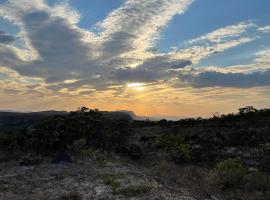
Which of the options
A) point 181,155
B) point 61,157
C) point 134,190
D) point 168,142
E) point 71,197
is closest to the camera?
point 71,197

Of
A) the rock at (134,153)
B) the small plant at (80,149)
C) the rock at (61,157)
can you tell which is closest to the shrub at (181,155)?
the rock at (134,153)

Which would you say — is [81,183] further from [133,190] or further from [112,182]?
[133,190]

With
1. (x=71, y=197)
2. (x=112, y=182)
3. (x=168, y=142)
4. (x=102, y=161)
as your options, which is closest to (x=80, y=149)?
(x=102, y=161)

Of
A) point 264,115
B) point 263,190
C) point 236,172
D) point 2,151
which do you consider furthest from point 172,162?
point 264,115

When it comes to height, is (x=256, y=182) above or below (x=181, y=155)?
below

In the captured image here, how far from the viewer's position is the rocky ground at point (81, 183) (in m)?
16.8

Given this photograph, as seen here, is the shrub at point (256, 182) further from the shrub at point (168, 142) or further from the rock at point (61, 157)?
the rock at point (61, 157)

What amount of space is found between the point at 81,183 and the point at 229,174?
6.85 meters

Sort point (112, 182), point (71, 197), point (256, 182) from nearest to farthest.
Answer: point (71, 197)
point (112, 182)
point (256, 182)

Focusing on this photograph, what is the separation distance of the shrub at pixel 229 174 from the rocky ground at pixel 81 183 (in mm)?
2597

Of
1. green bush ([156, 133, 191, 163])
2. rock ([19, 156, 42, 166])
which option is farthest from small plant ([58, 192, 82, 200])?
green bush ([156, 133, 191, 163])

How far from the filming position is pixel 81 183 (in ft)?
61.6

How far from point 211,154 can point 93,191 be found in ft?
38.5

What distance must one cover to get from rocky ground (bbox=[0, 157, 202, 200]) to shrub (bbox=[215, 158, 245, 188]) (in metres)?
2.60
